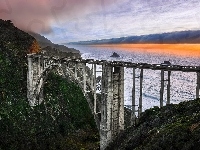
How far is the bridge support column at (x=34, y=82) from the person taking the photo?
4488 centimetres

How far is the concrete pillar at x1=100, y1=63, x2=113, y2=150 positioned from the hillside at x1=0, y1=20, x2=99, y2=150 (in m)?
6.95

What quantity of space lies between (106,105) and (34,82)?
742 inches

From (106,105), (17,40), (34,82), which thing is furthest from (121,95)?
(17,40)

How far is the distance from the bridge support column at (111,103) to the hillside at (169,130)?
631cm

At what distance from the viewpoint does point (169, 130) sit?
16.6 meters

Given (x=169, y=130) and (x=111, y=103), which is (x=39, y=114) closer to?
(x=111, y=103)

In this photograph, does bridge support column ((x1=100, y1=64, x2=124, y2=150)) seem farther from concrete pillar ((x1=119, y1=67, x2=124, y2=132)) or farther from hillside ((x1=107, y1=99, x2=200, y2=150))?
hillside ((x1=107, y1=99, x2=200, y2=150))

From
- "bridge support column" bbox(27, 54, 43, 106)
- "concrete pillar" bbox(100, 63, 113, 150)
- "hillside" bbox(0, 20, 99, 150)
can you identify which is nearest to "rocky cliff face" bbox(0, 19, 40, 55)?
"hillside" bbox(0, 20, 99, 150)

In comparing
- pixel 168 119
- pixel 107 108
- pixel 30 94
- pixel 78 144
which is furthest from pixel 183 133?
pixel 30 94

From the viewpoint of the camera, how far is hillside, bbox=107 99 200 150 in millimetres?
14909

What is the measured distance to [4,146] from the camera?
37.1 m

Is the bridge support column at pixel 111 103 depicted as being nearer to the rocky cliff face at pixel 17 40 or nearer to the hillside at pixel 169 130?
the hillside at pixel 169 130

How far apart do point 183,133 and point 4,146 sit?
2781 cm

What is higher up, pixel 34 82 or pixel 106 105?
pixel 34 82
